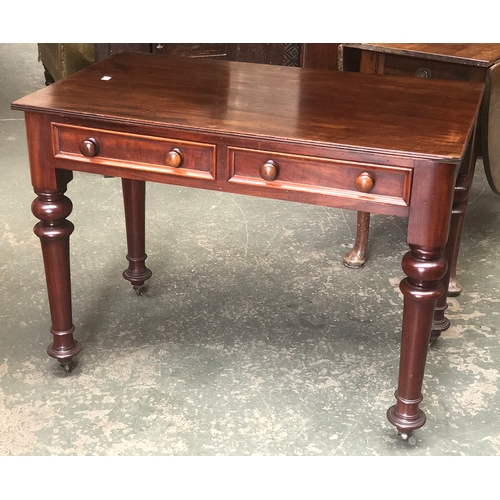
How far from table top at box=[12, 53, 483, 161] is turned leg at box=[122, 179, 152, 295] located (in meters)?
0.42

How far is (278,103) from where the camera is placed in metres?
1.89

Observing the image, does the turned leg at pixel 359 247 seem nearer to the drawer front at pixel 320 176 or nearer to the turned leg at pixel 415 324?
the turned leg at pixel 415 324

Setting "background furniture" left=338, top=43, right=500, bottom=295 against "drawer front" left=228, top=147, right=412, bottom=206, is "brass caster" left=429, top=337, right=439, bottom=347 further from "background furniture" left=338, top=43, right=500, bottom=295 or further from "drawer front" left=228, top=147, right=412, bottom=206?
"drawer front" left=228, top=147, right=412, bottom=206

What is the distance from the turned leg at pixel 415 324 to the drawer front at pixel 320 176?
15 cm

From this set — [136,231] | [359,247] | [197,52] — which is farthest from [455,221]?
[197,52]

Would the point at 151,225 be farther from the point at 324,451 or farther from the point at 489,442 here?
the point at 489,442

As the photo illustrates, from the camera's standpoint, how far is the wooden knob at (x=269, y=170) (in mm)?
1697

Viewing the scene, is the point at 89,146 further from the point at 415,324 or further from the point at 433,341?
the point at 433,341

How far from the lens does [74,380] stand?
217 centimetres

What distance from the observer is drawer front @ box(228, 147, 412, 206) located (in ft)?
5.33

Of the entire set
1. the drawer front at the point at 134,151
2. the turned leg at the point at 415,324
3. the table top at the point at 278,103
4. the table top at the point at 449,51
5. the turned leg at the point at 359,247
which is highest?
the table top at the point at 449,51

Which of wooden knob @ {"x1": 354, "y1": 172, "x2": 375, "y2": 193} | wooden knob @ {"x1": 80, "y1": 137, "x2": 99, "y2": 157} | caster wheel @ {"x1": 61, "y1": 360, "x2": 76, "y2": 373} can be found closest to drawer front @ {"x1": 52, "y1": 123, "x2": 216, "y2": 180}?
wooden knob @ {"x1": 80, "y1": 137, "x2": 99, "y2": 157}

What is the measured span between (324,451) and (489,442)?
430 mm

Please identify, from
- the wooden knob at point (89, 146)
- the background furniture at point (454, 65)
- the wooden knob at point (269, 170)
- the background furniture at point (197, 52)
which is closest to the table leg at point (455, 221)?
the background furniture at point (454, 65)
